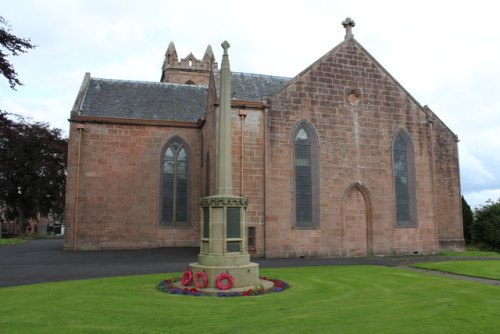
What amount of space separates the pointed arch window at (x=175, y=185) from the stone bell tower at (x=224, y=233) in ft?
46.7

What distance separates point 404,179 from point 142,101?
16.4 metres

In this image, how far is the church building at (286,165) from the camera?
826 inches

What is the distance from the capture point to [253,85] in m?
23.0

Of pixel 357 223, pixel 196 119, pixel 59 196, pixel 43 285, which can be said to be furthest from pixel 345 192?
pixel 59 196

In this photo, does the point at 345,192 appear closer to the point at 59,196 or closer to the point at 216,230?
the point at 216,230

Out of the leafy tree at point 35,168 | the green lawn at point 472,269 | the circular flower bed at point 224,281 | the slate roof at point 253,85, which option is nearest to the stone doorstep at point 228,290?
the circular flower bed at point 224,281

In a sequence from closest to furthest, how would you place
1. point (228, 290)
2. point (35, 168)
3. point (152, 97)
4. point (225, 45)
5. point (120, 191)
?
1. point (228, 290)
2. point (225, 45)
3. point (120, 191)
4. point (152, 97)
5. point (35, 168)

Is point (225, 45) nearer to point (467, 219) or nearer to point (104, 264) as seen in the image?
point (104, 264)

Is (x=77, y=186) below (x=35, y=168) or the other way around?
below

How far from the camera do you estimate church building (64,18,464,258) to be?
2098cm

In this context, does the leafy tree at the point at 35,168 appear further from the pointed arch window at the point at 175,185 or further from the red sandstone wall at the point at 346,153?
the red sandstone wall at the point at 346,153

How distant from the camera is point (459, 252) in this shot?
79.4ft

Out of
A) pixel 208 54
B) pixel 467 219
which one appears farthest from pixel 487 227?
pixel 208 54

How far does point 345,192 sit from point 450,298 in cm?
1239
